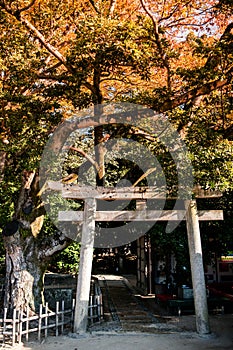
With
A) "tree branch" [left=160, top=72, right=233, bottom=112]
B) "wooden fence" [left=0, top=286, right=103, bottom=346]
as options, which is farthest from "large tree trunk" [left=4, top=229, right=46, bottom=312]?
"tree branch" [left=160, top=72, right=233, bottom=112]

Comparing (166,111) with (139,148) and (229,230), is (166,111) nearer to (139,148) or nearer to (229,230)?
(139,148)

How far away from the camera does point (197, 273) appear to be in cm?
912

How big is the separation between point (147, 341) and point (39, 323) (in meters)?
2.59

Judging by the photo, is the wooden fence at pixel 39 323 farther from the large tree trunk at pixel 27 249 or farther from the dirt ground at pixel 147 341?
the large tree trunk at pixel 27 249

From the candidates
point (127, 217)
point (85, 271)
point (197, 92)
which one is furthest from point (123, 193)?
point (197, 92)

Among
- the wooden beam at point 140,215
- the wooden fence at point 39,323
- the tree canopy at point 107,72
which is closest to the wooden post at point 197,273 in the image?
the wooden beam at point 140,215

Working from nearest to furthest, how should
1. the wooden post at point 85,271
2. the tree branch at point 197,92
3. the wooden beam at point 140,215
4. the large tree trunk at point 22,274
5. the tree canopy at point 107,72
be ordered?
the tree canopy at point 107,72 < the tree branch at point 197,92 < the wooden post at point 85,271 < the wooden beam at point 140,215 < the large tree trunk at point 22,274

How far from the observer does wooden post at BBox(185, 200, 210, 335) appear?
8812mm

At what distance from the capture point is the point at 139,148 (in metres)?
10.2

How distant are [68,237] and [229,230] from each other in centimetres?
575

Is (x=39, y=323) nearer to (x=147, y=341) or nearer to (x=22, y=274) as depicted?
(x=22, y=274)

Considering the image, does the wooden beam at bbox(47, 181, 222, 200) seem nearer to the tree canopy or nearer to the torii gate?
the torii gate

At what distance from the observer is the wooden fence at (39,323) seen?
26.2 feet

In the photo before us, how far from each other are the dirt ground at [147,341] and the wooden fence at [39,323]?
0.94 ft
